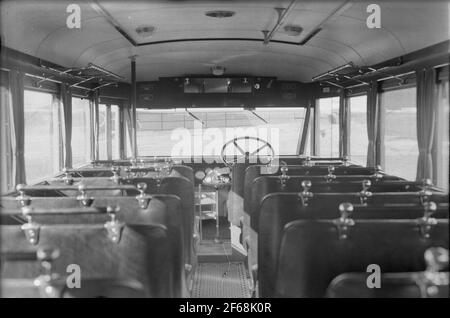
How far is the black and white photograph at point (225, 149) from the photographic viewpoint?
1.76m

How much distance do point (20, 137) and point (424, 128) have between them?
330 centimetres

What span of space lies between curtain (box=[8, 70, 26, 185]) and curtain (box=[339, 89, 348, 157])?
14.0ft

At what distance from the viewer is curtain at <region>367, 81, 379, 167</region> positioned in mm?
5207

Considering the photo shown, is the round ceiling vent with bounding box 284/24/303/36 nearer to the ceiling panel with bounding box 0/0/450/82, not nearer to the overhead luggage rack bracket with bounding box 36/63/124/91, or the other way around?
the ceiling panel with bounding box 0/0/450/82

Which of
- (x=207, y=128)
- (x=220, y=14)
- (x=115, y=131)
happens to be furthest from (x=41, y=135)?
(x=207, y=128)

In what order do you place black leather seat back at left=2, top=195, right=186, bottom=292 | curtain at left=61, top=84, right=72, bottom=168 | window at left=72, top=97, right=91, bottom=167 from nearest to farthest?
black leather seat back at left=2, top=195, right=186, bottom=292 < curtain at left=61, top=84, right=72, bottom=168 < window at left=72, top=97, right=91, bottom=167

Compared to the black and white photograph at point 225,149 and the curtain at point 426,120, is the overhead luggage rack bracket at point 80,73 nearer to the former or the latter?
the black and white photograph at point 225,149

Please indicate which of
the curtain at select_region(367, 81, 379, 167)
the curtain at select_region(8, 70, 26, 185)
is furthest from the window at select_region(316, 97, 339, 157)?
the curtain at select_region(8, 70, 26, 185)

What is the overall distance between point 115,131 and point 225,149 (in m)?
1.87

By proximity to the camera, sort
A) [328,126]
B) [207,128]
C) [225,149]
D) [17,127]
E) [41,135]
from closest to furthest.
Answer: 1. [17,127]
2. [41,135]
3. [225,149]
4. [207,128]
5. [328,126]

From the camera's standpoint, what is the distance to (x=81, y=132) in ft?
19.7

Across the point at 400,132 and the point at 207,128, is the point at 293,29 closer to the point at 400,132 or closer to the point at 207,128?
the point at 400,132

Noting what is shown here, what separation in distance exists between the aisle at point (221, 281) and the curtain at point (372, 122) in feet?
6.59
